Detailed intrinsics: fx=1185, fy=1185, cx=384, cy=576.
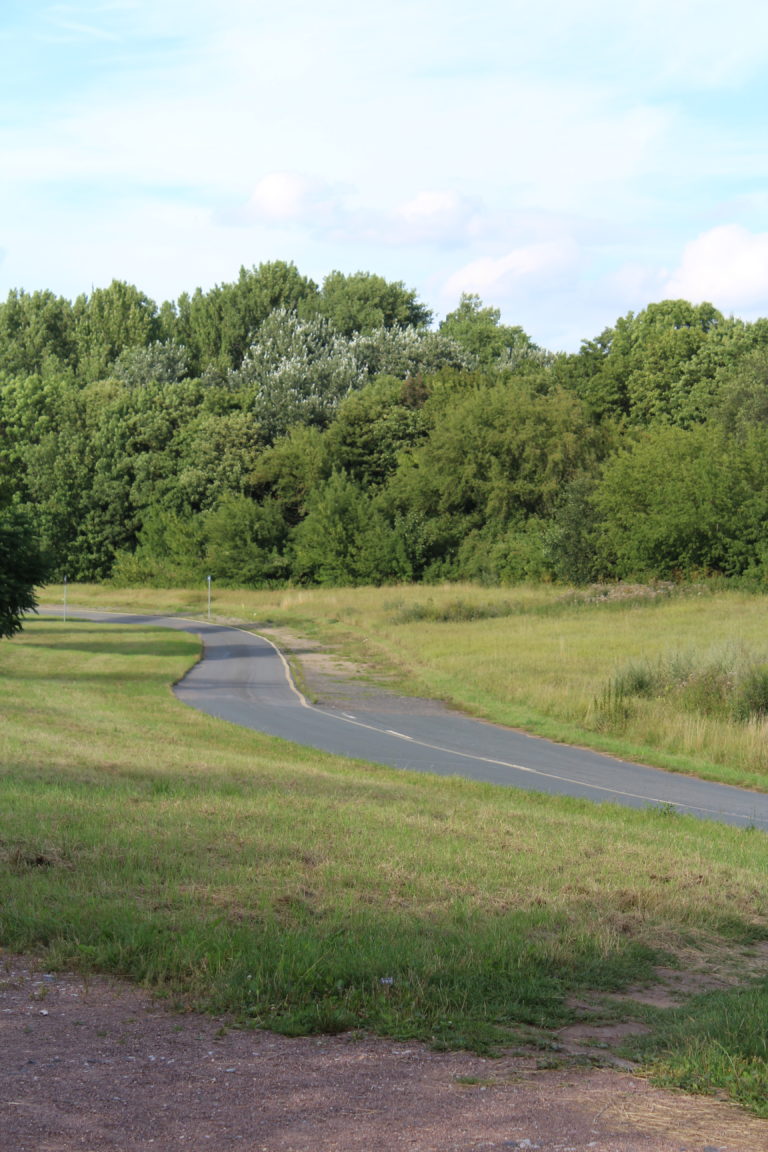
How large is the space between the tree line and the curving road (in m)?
33.8

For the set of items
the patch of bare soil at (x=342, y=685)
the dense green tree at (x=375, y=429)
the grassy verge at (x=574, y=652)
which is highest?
the dense green tree at (x=375, y=429)

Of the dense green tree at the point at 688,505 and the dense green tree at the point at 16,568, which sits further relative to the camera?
the dense green tree at the point at 688,505

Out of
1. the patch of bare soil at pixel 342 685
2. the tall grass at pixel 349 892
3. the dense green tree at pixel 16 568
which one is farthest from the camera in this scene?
the patch of bare soil at pixel 342 685

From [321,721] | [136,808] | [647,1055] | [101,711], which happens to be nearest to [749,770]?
[321,721]

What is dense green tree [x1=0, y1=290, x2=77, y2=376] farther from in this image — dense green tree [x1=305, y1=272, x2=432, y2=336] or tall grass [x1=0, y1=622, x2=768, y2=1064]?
tall grass [x1=0, y1=622, x2=768, y2=1064]

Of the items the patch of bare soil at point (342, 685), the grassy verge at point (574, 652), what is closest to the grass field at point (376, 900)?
the grassy verge at point (574, 652)

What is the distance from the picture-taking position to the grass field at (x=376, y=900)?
6.34 metres

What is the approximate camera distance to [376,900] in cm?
850

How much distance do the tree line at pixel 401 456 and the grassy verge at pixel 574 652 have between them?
4.13 meters

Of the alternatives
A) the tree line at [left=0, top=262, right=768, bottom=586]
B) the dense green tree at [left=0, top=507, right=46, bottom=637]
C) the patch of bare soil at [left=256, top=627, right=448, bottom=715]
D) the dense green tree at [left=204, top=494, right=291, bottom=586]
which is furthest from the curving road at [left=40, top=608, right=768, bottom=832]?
the dense green tree at [left=204, top=494, right=291, bottom=586]

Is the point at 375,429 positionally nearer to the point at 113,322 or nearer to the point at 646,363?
the point at 646,363

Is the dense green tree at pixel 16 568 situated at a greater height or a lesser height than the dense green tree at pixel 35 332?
lesser

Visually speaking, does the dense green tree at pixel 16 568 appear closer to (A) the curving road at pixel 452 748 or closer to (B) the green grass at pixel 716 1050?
(A) the curving road at pixel 452 748

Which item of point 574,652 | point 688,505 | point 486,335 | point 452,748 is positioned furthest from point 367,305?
point 452,748
